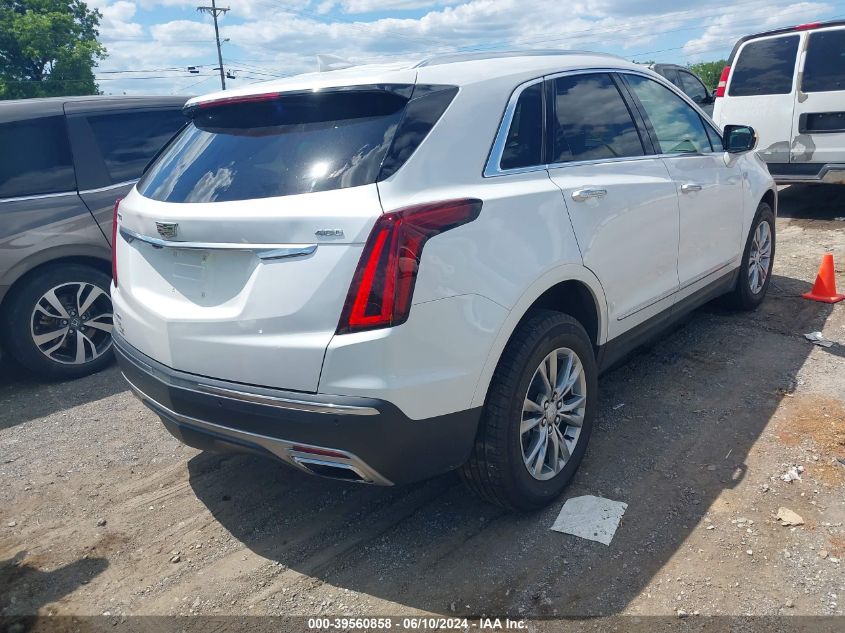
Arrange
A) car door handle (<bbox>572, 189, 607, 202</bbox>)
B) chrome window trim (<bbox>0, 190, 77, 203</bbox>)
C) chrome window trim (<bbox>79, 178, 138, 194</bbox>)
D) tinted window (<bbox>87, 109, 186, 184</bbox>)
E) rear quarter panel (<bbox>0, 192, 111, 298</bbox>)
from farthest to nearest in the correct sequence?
tinted window (<bbox>87, 109, 186, 184</bbox>)
chrome window trim (<bbox>79, 178, 138, 194</bbox>)
chrome window trim (<bbox>0, 190, 77, 203</bbox>)
rear quarter panel (<bbox>0, 192, 111, 298</bbox>)
car door handle (<bbox>572, 189, 607, 202</bbox>)

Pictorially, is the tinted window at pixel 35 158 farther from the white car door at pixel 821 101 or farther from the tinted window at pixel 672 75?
the tinted window at pixel 672 75

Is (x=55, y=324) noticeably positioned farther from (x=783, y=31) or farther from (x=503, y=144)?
(x=783, y=31)

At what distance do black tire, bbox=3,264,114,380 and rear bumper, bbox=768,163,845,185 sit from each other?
25.6 ft

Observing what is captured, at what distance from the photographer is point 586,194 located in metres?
3.20

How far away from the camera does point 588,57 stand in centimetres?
377

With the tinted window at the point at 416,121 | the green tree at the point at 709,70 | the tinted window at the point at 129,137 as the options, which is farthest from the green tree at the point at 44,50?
the tinted window at the point at 416,121

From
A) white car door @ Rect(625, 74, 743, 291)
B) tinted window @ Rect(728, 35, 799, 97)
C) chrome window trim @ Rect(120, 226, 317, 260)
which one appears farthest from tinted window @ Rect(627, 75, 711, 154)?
tinted window @ Rect(728, 35, 799, 97)

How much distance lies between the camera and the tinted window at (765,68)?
8547 mm

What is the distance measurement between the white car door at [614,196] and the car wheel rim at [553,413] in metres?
0.45

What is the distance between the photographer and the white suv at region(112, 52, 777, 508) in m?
2.40

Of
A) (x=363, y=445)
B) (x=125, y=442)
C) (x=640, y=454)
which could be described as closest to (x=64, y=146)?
(x=125, y=442)

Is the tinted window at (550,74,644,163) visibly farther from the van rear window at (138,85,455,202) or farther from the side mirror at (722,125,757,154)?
the side mirror at (722,125,757,154)

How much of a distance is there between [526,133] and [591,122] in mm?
621

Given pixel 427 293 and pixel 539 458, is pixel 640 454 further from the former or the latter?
pixel 427 293
